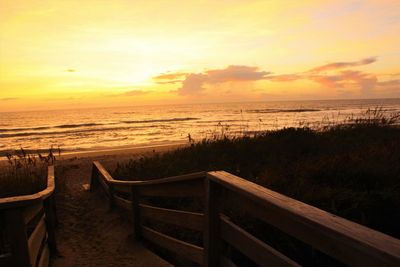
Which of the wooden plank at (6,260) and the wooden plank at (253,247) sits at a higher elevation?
the wooden plank at (253,247)

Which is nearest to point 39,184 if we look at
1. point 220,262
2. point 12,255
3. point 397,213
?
point 12,255

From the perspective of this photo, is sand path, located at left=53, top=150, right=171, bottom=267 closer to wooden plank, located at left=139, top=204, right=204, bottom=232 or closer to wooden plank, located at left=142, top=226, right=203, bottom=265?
wooden plank, located at left=142, top=226, right=203, bottom=265

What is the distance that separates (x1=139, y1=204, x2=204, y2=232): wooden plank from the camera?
3.36m

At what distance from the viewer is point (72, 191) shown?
1004cm

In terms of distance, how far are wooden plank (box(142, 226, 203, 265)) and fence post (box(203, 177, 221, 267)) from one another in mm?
400

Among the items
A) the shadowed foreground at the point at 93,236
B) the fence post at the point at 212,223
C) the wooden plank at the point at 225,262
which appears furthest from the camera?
the shadowed foreground at the point at 93,236

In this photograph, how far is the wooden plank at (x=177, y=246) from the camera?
11.2 ft

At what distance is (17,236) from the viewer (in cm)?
303

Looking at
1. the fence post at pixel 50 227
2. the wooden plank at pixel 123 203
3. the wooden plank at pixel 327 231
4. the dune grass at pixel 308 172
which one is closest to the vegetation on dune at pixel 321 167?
the dune grass at pixel 308 172

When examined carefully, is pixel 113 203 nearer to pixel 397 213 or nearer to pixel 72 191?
pixel 72 191

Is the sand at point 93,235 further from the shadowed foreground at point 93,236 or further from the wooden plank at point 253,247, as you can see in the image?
the wooden plank at point 253,247

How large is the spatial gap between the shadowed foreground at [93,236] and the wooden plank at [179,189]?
977mm

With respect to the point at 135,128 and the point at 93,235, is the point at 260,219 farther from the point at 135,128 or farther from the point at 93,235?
the point at 135,128

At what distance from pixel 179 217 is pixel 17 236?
5.15 feet
